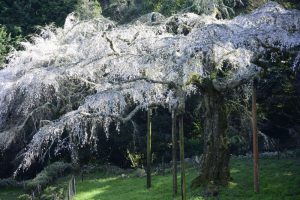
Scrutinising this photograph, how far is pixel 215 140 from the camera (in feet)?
45.6

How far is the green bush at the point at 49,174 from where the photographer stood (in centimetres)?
1901

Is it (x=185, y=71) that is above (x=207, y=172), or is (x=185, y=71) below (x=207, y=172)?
above

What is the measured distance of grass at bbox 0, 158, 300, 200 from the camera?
1309cm

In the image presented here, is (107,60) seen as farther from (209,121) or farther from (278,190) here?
(278,190)

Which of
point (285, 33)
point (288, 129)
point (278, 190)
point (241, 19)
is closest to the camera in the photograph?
point (285, 33)

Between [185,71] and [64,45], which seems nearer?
[185,71]

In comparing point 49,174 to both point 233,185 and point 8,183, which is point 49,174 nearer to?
point 8,183

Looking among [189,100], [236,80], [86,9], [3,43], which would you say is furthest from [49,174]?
[86,9]

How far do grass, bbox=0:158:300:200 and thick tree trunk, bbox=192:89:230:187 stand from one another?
1.61ft

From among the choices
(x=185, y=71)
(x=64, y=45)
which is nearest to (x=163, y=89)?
(x=185, y=71)

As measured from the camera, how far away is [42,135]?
39.6 ft

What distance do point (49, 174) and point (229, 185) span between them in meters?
9.58

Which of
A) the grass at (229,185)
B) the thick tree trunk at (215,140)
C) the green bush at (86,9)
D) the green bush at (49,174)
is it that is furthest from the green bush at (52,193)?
the green bush at (86,9)

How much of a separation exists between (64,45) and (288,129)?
11.6m
